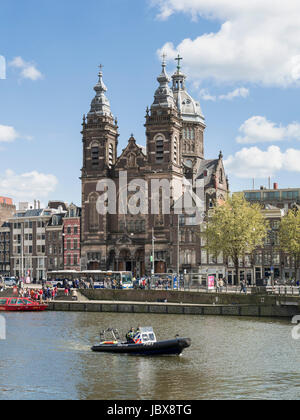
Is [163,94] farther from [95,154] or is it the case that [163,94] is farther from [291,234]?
[291,234]

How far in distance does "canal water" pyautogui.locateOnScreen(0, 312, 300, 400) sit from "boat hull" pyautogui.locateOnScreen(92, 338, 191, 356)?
22.7 inches

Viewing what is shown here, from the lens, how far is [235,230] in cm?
10338

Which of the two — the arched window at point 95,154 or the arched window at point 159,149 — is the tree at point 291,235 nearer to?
the arched window at point 159,149

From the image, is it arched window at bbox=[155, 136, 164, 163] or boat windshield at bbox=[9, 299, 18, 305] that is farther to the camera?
arched window at bbox=[155, 136, 164, 163]

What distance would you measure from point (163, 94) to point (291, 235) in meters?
40.1

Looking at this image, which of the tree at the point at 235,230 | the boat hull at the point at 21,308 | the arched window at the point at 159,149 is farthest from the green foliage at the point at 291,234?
the boat hull at the point at 21,308

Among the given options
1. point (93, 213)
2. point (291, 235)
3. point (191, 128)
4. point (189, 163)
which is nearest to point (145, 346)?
point (291, 235)

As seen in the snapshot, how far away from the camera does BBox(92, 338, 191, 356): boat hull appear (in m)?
52.6

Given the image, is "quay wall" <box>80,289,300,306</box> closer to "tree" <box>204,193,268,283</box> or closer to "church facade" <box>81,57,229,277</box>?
"tree" <box>204,193,268,283</box>

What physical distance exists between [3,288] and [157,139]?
42348 millimetres

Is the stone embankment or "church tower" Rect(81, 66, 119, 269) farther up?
"church tower" Rect(81, 66, 119, 269)

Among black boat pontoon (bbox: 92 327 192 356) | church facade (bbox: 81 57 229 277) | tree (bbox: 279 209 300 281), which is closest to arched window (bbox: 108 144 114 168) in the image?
church facade (bbox: 81 57 229 277)

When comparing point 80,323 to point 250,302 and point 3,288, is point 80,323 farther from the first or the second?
point 3,288
